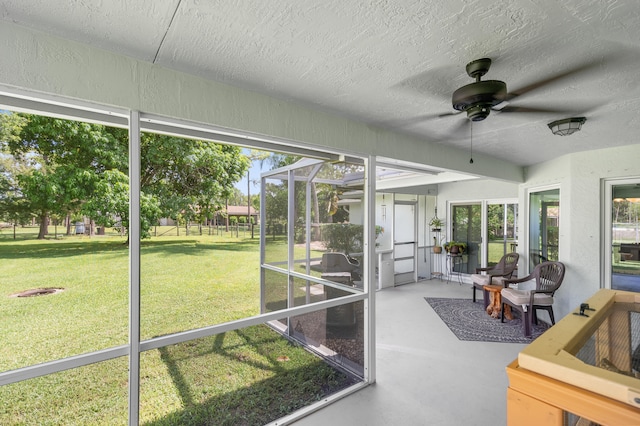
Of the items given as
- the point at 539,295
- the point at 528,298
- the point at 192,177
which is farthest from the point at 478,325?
the point at 192,177

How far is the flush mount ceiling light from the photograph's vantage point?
2430mm

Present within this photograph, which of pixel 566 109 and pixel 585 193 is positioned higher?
pixel 566 109

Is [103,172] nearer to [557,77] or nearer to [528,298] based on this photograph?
[557,77]

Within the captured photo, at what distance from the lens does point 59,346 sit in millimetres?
3365

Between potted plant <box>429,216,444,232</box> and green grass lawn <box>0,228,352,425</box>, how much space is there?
4.54 metres

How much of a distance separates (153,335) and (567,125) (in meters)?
4.55

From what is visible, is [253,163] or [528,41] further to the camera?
[253,163]

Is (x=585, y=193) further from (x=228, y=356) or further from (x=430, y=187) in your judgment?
(x=228, y=356)

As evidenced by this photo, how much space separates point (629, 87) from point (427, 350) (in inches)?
118

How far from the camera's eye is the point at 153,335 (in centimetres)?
318

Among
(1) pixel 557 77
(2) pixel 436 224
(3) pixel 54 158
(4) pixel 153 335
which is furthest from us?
(2) pixel 436 224

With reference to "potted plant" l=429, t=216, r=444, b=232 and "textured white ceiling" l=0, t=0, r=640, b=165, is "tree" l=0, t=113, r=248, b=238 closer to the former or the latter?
"textured white ceiling" l=0, t=0, r=640, b=165

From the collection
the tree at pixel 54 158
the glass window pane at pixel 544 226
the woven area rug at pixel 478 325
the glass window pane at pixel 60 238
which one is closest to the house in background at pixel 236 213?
the glass window pane at pixel 60 238

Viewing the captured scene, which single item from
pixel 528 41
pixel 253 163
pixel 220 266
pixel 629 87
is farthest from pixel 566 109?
pixel 220 266
